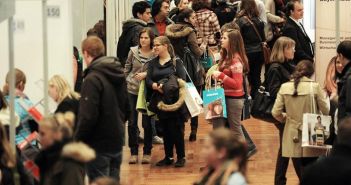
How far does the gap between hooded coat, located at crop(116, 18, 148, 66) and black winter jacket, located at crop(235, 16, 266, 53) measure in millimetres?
2834

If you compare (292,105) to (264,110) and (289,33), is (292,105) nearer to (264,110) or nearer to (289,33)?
(264,110)

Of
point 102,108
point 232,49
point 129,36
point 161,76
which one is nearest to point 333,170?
point 102,108

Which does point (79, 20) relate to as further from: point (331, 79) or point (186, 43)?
point (331, 79)

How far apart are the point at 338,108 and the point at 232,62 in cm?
263

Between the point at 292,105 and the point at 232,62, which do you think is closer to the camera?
the point at 292,105

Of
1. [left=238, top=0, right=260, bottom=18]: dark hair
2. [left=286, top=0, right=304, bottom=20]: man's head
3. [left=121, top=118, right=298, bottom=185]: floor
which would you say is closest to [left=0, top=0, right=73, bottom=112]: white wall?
[left=121, top=118, right=298, bottom=185]: floor

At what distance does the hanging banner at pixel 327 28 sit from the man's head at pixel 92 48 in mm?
3274

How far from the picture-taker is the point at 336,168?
673 cm

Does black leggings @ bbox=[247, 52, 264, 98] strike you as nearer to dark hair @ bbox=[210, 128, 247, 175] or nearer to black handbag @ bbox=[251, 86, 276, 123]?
black handbag @ bbox=[251, 86, 276, 123]

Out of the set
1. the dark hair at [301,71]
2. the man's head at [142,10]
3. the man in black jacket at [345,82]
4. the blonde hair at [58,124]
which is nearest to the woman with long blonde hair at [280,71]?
the dark hair at [301,71]

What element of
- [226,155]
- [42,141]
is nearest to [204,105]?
[42,141]

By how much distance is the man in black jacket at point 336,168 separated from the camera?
6.71 m

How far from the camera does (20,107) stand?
342 inches

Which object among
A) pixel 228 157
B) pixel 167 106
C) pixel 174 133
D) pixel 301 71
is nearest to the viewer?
pixel 228 157
